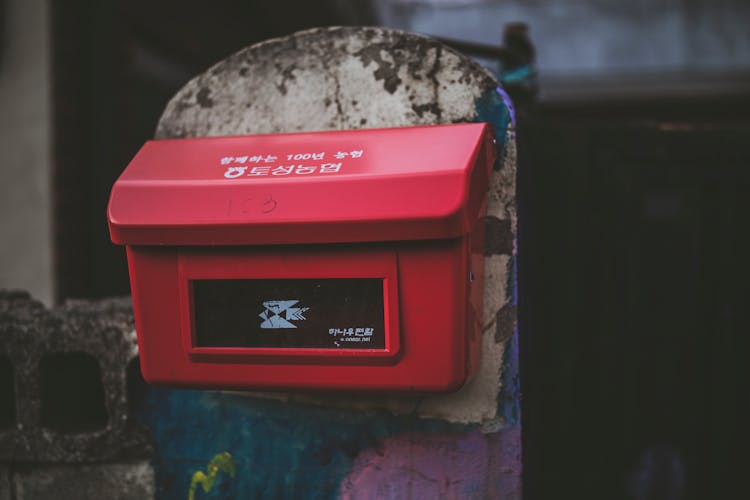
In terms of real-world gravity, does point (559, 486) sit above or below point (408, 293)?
below

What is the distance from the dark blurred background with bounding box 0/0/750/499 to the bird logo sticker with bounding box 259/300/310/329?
526 millimetres

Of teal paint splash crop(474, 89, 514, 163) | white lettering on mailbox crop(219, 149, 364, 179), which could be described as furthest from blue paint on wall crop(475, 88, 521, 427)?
white lettering on mailbox crop(219, 149, 364, 179)

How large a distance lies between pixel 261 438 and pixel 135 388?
1.06 feet

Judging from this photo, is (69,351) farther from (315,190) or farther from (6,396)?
(315,190)

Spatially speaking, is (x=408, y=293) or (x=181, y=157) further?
(x=181, y=157)

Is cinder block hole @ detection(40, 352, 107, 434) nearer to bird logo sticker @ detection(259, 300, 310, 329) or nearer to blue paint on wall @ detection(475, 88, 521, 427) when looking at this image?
bird logo sticker @ detection(259, 300, 310, 329)

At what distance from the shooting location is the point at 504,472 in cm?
125

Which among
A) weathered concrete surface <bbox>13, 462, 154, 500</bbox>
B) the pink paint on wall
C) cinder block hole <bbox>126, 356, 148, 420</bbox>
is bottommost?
weathered concrete surface <bbox>13, 462, 154, 500</bbox>

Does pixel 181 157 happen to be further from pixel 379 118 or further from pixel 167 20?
pixel 167 20

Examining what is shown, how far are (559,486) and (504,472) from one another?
1.90 feet

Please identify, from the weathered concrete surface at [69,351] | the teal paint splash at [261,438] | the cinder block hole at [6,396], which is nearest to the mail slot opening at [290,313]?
the teal paint splash at [261,438]

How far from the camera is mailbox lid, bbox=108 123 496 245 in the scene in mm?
973

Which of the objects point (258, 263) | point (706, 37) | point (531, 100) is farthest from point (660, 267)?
point (706, 37)

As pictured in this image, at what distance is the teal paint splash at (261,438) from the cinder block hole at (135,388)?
12mm
